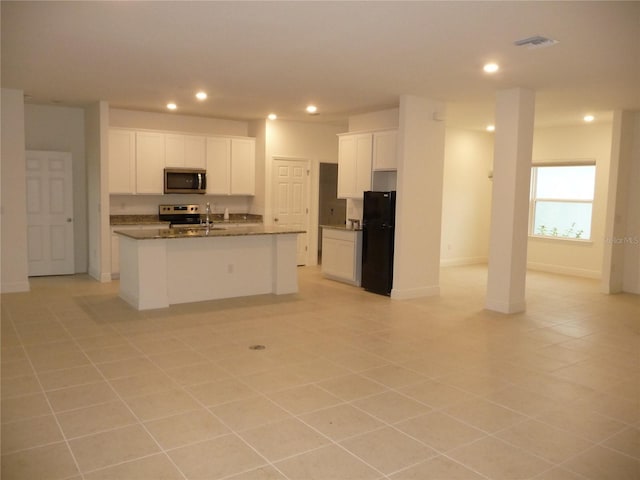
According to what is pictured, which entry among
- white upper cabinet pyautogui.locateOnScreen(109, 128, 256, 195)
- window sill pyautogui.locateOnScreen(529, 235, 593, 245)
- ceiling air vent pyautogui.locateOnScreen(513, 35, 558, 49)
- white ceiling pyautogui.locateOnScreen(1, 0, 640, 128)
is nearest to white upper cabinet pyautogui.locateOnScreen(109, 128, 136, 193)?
white upper cabinet pyautogui.locateOnScreen(109, 128, 256, 195)

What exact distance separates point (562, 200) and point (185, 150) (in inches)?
279

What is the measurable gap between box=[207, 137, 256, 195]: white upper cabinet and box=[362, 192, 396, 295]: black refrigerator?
2.85 metres

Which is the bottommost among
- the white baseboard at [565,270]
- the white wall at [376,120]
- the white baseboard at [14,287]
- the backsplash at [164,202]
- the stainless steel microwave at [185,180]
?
the white baseboard at [14,287]

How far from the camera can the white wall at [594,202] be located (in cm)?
903

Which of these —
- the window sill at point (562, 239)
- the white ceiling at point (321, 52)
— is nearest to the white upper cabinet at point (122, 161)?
the white ceiling at point (321, 52)

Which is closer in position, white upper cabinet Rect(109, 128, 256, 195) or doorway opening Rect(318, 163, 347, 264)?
white upper cabinet Rect(109, 128, 256, 195)

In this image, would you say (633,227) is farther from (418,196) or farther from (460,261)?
(418,196)

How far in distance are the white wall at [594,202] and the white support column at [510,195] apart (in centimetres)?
340

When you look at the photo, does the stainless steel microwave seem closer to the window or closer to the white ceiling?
the white ceiling

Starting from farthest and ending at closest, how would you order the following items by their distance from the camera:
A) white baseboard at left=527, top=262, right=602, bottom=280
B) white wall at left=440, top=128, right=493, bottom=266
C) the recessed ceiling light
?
white wall at left=440, top=128, right=493, bottom=266, white baseboard at left=527, top=262, right=602, bottom=280, the recessed ceiling light

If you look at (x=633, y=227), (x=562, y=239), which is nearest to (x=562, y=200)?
(x=562, y=239)

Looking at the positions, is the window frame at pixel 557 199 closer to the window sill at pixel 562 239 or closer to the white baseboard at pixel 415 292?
the window sill at pixel 562 239

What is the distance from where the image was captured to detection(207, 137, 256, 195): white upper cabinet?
924 cm

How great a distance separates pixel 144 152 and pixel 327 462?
6.93 metres
